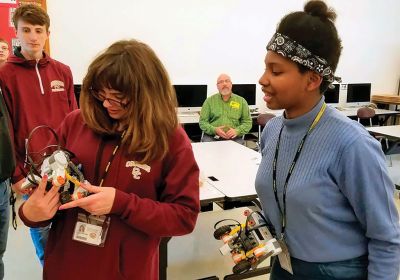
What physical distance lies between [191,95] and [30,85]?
3.25 meters

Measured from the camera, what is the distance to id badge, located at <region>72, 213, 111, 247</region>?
3.37ft

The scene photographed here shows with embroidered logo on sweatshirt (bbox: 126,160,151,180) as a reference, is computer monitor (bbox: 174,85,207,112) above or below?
below

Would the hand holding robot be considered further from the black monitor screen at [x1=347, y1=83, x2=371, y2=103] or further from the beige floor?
the black monitor screen at [x1=347, y1=83, x2=371, y2=103]

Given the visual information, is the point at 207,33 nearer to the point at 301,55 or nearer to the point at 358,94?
the point at 358,94

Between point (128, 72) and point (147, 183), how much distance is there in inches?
12.8

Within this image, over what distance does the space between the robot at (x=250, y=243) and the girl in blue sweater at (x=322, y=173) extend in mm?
63

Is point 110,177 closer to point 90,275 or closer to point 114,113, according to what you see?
point 114,113

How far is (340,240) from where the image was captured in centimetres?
99

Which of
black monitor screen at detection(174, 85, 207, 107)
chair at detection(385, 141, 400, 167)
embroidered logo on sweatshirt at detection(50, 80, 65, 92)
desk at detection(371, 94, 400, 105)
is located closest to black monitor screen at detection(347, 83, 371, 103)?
desk at detection(371, 94, 400, 105)

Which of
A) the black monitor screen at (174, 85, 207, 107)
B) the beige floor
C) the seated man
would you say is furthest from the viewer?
the black monitor screen at (174, 85, 207, 107)

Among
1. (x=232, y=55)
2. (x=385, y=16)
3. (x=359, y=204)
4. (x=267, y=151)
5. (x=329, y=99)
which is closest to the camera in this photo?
(x=359, y=204)

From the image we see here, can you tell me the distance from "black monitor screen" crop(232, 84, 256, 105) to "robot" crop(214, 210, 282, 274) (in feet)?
14.3

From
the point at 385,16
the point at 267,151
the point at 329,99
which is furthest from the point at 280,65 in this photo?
the point at 385,16

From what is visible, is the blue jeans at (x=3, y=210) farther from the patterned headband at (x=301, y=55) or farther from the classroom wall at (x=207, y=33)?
the classroom wall at (x=207, y=33)
